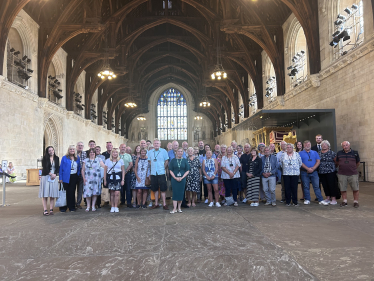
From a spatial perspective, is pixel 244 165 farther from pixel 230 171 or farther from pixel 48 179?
pixel 48 179

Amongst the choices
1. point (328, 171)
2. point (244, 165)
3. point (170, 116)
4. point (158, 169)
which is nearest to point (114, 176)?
point (158, 169)

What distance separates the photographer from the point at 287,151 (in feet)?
21.8

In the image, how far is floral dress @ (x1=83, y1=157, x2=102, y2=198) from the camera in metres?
6.32

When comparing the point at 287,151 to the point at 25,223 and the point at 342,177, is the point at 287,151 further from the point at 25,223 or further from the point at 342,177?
the point at 25,223

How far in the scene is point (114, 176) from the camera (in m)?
6.26

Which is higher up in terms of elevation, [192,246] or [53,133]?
[53,133]

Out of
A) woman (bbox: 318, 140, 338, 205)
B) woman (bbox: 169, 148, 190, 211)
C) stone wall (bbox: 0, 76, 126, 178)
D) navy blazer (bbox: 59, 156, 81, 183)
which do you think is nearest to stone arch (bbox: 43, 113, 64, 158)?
stone wall (bbox: 0, 76, 126, 178)

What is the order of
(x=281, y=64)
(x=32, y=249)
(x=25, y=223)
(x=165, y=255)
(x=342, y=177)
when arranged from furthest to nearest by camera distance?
(x=281, y=64), (x=342, y=177), (x=25, y=223), (x=32, y=249), (x=165, y=255)

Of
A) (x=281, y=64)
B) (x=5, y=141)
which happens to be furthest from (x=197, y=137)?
(x=5, y=141)

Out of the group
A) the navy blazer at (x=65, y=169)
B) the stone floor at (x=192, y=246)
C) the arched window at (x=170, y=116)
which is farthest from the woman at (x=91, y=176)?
the arched window at (x=170, y=116)

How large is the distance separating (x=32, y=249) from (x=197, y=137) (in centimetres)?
3818

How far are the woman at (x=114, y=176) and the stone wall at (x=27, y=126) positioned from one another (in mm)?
9324

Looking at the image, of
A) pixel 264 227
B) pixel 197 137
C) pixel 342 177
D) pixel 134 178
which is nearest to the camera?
pixel 264 227

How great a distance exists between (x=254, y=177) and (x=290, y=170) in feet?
2.80
